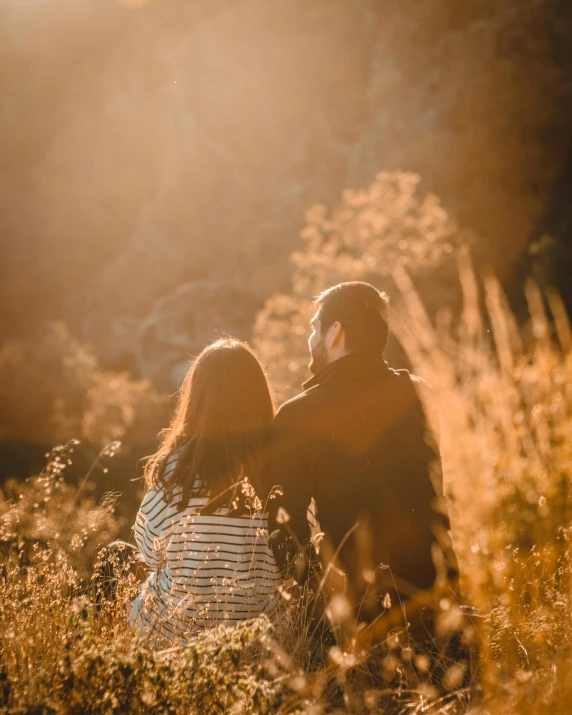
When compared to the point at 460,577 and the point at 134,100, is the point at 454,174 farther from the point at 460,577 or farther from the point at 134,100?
the point at 134,100

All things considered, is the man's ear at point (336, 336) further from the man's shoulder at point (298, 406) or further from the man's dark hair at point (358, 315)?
the man's shoulder at point (298, 406)

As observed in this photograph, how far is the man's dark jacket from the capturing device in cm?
201

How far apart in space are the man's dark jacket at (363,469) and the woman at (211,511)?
0.46ft

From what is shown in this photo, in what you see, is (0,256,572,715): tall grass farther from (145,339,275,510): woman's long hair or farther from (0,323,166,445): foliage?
(0,323,166,445): foliage

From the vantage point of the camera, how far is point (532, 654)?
1.61m

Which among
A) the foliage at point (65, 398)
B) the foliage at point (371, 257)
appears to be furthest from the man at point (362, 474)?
the foliage at point (65, 398)

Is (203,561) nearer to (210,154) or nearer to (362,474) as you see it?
(362,474)

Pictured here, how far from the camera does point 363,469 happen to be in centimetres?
203

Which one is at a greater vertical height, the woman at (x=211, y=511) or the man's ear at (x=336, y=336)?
the man's ear at (x=336, y=336)

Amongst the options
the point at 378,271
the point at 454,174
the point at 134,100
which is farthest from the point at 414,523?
the point at 134,100

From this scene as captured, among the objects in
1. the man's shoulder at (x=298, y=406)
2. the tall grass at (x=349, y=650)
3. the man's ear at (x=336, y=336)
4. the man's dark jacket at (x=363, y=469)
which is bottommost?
the tall grass at (x=349, y=650)

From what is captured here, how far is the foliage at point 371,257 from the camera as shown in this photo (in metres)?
8.16

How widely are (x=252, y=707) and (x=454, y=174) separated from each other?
15.6m

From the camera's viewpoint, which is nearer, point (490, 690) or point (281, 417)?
point (490, 690)
